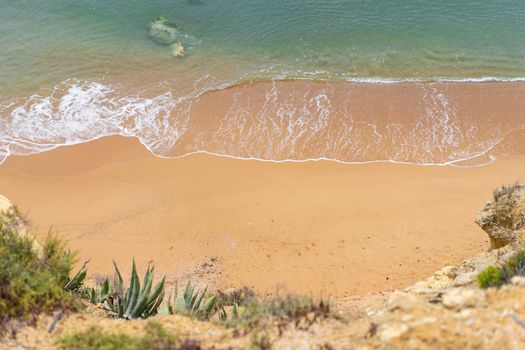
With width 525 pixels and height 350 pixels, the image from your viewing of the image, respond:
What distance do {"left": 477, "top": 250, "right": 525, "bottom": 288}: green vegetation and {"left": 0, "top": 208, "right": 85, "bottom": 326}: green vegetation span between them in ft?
16.8

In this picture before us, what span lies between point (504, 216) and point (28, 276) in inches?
292

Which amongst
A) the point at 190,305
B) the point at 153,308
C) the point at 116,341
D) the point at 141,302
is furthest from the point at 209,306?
the point at 116,341

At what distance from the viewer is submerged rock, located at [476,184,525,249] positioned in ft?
25.3

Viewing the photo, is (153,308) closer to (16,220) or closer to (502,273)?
(16,220)

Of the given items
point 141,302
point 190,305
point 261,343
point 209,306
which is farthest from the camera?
point 209,306

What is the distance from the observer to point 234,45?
1902cm

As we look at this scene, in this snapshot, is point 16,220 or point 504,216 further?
point 504,216

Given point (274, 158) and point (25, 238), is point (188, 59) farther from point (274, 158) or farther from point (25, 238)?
point (25, 238)

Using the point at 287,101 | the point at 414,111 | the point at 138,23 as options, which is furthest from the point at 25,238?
the point at 138,23

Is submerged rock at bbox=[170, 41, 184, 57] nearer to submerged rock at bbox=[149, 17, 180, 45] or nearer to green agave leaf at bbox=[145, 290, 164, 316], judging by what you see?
submerged rock at bbox=[149, 17, 180, 45]

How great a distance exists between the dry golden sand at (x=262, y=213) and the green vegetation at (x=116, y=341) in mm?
3817

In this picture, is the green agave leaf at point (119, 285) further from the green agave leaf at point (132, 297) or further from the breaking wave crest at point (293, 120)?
the breaking wave crest at point (293, 120)

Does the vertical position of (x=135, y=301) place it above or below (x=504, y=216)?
below

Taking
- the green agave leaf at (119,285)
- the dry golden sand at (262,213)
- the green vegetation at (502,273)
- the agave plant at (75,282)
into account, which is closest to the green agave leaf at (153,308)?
the green agave leaf at (119,285)
